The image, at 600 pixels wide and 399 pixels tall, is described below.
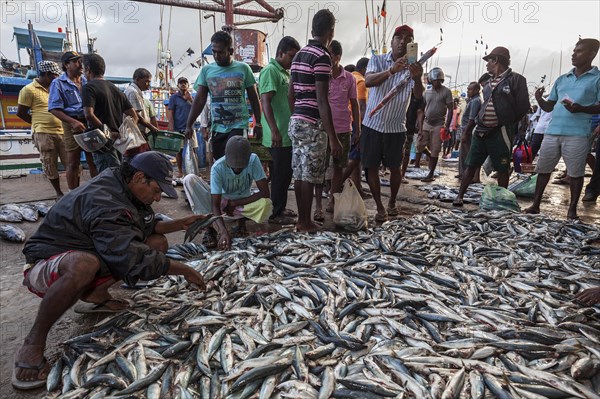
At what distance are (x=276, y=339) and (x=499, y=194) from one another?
5035 mm

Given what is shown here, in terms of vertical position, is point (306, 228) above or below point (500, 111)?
below

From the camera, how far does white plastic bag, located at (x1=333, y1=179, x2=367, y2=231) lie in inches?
190

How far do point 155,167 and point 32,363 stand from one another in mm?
1404

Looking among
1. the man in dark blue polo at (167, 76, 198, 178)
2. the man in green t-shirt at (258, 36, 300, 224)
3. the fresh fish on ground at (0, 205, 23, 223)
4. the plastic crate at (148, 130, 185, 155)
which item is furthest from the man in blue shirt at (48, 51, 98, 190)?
the man in dark blue polo at (167, 76, 198, 178)

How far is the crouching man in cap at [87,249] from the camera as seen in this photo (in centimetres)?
219

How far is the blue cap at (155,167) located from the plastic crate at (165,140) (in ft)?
13.1

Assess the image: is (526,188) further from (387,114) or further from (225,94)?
(225,94)

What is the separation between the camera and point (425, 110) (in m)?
9.09

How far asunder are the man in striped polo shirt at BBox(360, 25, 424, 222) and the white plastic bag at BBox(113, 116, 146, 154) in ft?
11.0

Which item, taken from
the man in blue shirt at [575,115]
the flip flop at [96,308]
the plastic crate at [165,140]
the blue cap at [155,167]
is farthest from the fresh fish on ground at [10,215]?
the man in blue shirt at [575,115]

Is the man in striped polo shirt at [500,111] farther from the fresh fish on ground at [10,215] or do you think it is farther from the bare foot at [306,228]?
the fresh fish on ground at [10,215]

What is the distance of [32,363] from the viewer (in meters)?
2.13

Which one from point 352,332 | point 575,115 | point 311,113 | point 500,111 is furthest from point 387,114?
point 352,332

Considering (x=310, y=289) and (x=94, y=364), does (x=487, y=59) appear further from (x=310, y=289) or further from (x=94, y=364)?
(x=94, y=364)
